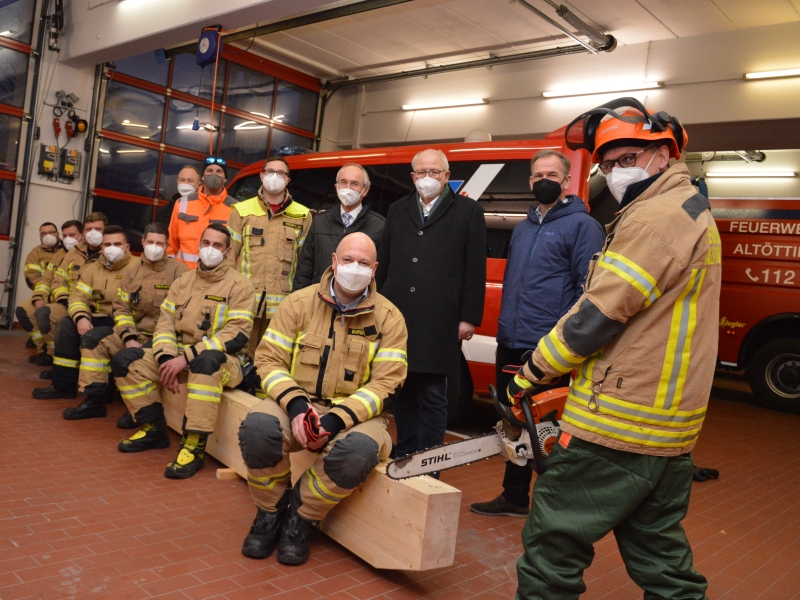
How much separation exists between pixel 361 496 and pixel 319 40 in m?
9.74

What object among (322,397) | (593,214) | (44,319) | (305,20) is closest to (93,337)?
(44,319)

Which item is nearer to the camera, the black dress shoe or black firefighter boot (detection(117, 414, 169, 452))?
black firefighter boot (detection(117, 414, 169, 452))

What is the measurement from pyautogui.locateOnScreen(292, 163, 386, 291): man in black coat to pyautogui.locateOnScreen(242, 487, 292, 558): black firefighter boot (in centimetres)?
165

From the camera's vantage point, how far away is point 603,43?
952 centimetres

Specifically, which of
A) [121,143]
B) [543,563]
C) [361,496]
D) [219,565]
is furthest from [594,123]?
[121,143]

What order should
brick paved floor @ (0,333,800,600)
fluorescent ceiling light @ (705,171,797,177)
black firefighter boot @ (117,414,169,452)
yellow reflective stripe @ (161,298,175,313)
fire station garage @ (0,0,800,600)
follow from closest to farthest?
1. fire station garage @ (0,0,800,600)
2. brick paved floor @ (0,333,800,600)
3. black firefighter boot @ (117,414,169,452)
4. yellow reflective stripe @ (161,298,175,313)
5. fluorescent ceiling light @ (705,171,797,177)

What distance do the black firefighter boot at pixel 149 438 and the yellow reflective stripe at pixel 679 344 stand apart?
11.6 ft

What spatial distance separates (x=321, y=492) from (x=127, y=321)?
279 cm

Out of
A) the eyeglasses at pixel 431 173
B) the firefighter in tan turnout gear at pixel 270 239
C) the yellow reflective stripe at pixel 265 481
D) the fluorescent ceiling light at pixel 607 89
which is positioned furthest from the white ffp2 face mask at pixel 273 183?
the fluorescent ceiling light at pixel 607 89

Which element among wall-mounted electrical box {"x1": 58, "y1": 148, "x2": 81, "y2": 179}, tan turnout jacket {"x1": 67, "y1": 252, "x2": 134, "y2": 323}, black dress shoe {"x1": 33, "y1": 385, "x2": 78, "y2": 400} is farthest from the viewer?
wall-mounted electrical box {"x1": 58, "y1": 148, "x2": 81, "y2": 179}

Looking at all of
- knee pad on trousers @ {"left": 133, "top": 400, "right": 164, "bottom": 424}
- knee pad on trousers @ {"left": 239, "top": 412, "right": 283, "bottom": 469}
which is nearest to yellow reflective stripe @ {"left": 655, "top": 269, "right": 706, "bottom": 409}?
knee pad on trousers @ {"left": 239, "top": 412, "right": 283, "bottom": 469}

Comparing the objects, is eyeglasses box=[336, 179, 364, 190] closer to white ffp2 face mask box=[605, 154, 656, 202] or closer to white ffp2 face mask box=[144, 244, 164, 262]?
white ffp2 face mask box=[144, 244, 164, 262]

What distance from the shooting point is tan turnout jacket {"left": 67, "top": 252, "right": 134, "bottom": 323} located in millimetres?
5738

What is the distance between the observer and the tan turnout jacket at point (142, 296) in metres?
5.22
